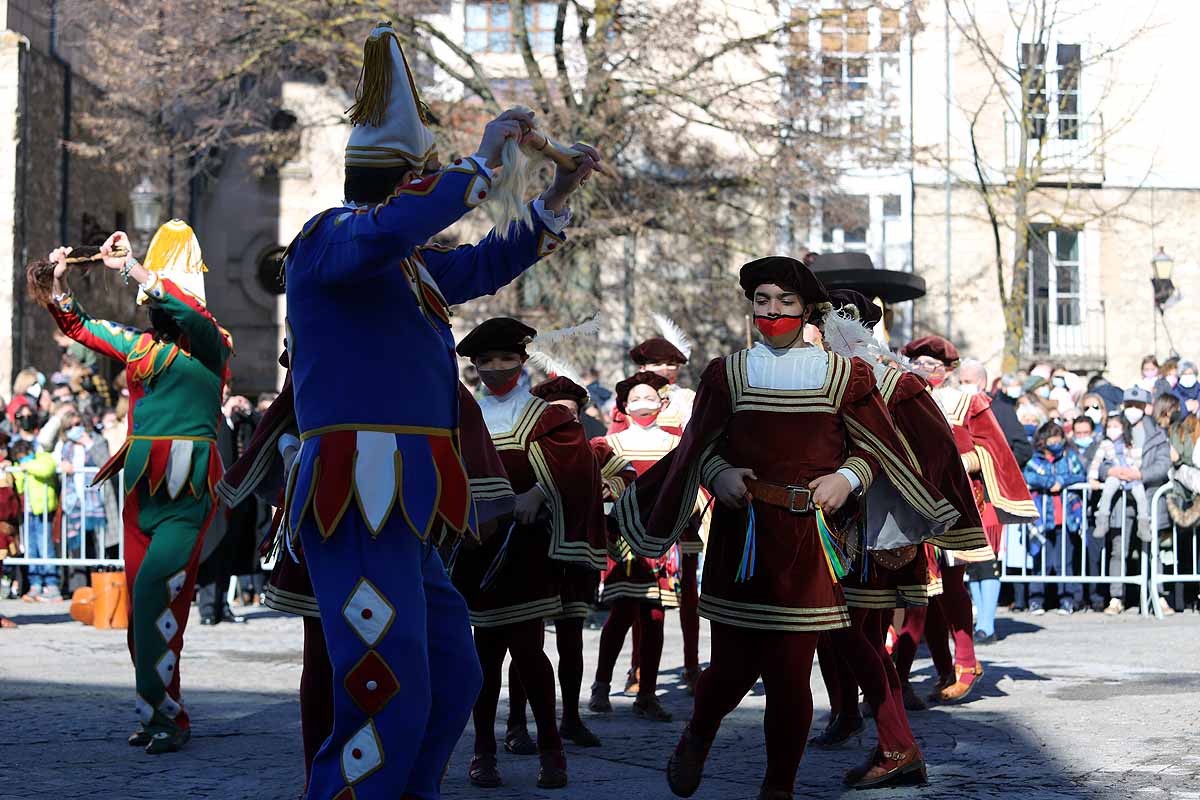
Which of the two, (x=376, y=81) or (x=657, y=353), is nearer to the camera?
(x=376, y=81)

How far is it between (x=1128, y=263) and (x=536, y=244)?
24438 mm

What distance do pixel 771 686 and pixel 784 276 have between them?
1321mm

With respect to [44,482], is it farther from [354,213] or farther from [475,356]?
[354,213]

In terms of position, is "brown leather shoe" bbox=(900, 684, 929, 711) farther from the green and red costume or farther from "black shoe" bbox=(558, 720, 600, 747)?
the green and red costume

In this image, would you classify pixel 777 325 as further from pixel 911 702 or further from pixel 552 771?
pixel 911 702

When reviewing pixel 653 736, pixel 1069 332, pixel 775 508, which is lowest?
pixel 653 736

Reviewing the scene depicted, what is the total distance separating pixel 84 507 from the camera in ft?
46.2

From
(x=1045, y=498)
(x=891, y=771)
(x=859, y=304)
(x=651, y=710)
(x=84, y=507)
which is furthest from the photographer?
(x=84, y=507)

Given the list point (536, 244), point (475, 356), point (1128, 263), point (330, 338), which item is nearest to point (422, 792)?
point (330, 338)

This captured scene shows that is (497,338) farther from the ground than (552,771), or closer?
farther from the ground

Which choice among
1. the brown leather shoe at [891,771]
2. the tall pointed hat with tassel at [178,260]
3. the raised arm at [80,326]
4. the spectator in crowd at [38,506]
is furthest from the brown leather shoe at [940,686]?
the spectator in crowd at [38,506]

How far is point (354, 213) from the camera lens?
168 inches

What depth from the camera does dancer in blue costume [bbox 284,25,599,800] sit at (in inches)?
164

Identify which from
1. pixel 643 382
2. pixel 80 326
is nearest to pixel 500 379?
pixel 80 326
